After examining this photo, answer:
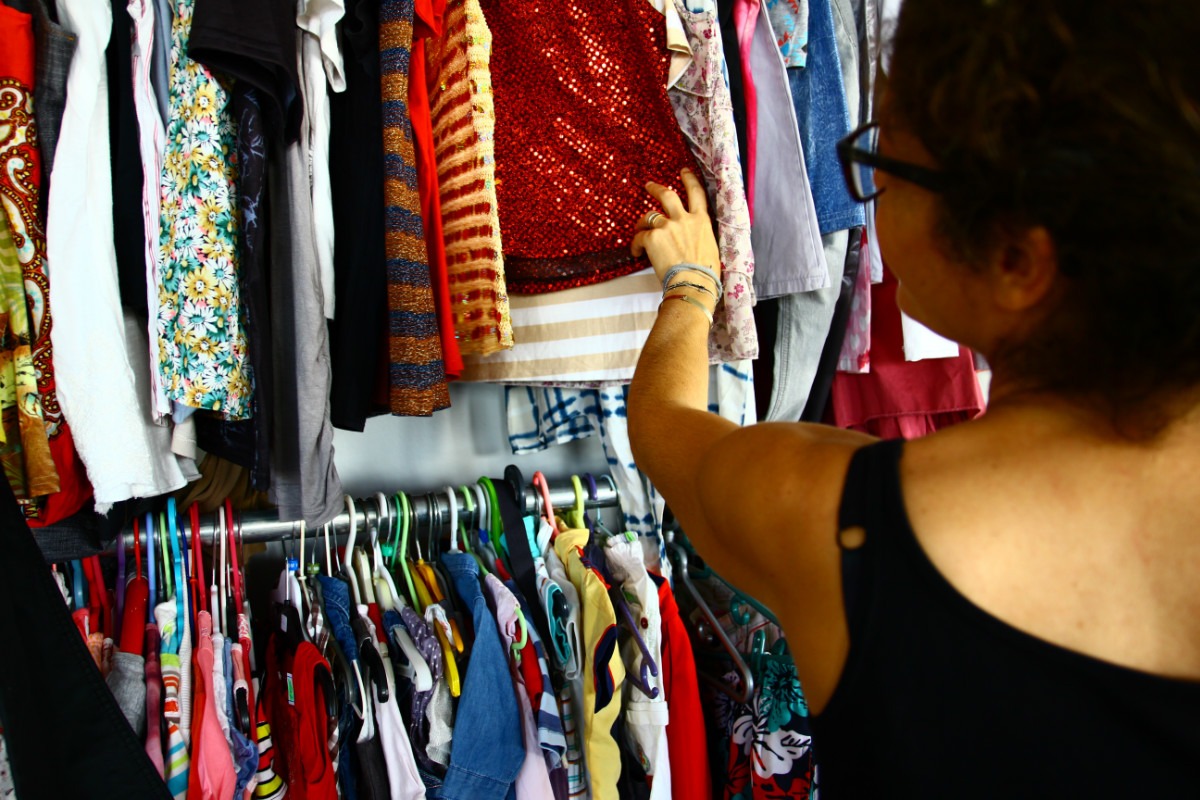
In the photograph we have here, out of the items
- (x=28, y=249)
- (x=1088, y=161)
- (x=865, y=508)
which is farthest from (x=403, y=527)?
(x=1088, y=161)

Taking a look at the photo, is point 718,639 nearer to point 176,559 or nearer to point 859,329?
point 859,329

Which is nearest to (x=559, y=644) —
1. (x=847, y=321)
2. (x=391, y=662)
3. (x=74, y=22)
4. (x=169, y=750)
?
(x=391, y=662)

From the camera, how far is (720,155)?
1.20 meters

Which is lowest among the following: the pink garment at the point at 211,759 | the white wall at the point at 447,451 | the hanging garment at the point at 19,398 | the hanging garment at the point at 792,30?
the pink garment at the point at 211,759

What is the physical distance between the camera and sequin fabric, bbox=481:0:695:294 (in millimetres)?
1229

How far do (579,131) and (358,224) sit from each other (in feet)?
1.25

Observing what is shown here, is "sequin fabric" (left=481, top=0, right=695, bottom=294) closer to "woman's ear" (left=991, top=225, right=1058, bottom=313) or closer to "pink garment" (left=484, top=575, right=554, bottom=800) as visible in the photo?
"pink garment" (left=484, top=575, right=554, bottom=800)

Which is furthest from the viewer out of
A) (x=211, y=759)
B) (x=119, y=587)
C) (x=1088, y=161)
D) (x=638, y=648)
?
(x=638, y=648)

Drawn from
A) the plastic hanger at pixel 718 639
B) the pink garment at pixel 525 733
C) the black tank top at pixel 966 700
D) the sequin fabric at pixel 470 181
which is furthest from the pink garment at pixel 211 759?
the black tank top at pixel 966 700

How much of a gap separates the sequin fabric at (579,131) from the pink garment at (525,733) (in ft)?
1.73

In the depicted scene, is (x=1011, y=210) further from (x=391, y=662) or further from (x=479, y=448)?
(x=479, y=448)

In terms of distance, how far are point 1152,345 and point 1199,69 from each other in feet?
0.44

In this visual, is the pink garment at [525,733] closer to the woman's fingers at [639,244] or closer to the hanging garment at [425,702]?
the hanging garment at [425,702]

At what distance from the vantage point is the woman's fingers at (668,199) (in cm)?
116
